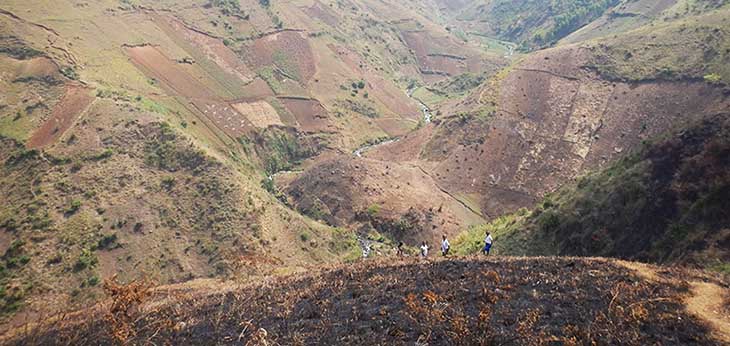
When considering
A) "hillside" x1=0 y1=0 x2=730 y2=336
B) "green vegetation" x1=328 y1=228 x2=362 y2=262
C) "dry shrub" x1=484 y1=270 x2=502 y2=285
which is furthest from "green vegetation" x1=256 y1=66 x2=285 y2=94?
"dry shrub" x1=484 y1=270 x2=502 y2=285

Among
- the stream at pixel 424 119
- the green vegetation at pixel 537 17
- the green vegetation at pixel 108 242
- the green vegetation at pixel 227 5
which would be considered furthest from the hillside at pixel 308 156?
the green vegetation at pixel 537 17

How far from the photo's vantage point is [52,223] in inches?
1378

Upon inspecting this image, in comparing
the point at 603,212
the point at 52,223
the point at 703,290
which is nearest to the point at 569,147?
the point at 603,212

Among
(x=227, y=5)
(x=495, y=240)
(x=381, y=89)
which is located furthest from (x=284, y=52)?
(x=495, y=240)

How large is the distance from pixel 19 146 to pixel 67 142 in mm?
3416

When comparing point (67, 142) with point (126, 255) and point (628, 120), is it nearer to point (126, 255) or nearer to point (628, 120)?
point (126, 255)

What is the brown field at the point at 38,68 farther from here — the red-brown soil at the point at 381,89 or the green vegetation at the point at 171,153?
the red-brown soil at the point at 381,89

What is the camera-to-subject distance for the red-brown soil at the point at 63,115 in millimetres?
40938

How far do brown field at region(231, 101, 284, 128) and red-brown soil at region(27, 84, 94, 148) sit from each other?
22.4 m

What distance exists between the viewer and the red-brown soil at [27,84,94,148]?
134 feet

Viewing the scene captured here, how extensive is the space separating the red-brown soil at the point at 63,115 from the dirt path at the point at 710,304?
45.1 meters

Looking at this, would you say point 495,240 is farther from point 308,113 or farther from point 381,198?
point 308,113

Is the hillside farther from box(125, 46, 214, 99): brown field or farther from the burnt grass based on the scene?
box(125, 46, 214, 99): brown field

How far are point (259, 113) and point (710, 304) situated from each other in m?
63.9
